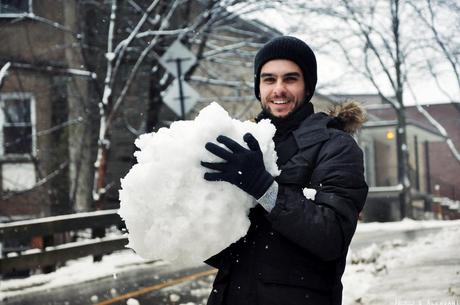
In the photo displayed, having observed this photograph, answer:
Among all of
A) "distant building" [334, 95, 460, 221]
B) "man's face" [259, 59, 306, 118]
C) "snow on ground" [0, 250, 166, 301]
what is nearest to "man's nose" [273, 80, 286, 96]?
"man's face" [259, 59, 306, 118]

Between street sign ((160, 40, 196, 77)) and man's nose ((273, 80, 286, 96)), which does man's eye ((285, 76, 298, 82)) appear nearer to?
man's nose ((273, 80, 286, 96))

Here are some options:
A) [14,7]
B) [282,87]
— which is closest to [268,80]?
[282,87]

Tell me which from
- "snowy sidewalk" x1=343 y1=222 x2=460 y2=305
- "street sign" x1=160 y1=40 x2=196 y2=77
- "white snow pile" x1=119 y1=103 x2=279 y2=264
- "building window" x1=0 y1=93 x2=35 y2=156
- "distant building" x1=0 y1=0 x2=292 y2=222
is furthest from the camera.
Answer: "building window" x1=0 y1=93 x2=35 y2=156

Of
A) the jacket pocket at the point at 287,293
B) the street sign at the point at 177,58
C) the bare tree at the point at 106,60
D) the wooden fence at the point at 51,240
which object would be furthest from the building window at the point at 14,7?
the jacket pocket at the point at 287,293

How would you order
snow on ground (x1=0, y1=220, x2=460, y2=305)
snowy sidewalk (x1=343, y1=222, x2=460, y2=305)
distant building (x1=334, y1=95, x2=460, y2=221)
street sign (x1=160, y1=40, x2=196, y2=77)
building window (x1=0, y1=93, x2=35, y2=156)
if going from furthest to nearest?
1. distant building (x1=334, y1=95, x2=460, y2=221)
2. building window (x1=0, y1=93, x2=35, y2=156)
3. street sign (x1=160, y1=40, x2=196, y2=77)
4. snow on ground (x1=0, y1=220, x2=460, y2=305)
5. snowy sidewalk (x1=343, y1=222, x2=460, y2=305)

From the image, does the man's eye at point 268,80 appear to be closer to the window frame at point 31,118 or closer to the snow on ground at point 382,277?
the snow on ground at point 382,277

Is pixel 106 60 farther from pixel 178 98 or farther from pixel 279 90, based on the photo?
pixel 279 90

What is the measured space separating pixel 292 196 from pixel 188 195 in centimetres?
40

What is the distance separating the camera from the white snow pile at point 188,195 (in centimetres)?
229

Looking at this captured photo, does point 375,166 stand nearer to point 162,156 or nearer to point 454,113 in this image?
point 454,113

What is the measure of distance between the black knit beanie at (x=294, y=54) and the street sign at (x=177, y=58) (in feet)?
25.4

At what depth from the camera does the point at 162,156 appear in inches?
91.4

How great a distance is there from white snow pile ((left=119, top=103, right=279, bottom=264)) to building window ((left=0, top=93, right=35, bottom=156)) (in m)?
14.1

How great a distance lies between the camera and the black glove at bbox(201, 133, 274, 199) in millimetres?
2217
